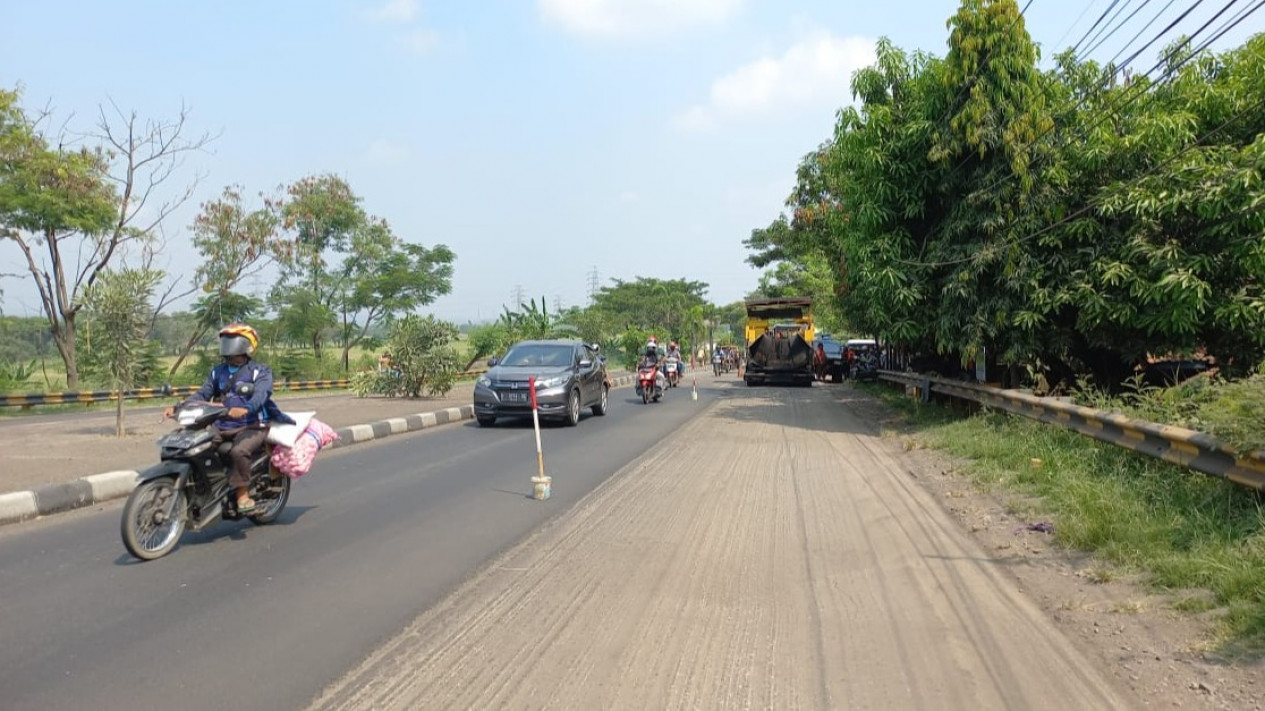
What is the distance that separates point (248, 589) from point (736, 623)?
10.1ft

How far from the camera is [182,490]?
6148 millimetres

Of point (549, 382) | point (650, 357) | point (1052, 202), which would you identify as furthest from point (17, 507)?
point (650, 357)

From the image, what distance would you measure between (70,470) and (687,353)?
5984 cm

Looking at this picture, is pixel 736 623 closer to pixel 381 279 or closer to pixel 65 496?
pixel 65 496

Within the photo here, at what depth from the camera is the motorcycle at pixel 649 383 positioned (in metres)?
21.4

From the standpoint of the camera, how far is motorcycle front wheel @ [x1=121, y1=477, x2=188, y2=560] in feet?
19.0

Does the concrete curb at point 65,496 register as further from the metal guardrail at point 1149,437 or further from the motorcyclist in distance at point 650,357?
the motorcyclist in distance at point 650,357

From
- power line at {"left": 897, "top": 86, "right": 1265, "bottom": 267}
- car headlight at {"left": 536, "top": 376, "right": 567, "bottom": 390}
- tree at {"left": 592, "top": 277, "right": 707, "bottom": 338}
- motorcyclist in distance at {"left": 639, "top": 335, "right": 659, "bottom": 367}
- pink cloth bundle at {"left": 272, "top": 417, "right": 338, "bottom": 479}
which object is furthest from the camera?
tree at {"left": 592, "top": 277, "right": 707, "bottom": 338}

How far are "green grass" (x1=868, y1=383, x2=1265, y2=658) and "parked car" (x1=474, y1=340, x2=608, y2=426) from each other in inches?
297

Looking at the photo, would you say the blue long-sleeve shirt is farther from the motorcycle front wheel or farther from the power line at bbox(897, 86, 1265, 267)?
the power line at bbox(897, 86, 1265, 267)

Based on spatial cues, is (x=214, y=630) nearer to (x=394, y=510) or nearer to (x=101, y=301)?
(x=394, y=510)

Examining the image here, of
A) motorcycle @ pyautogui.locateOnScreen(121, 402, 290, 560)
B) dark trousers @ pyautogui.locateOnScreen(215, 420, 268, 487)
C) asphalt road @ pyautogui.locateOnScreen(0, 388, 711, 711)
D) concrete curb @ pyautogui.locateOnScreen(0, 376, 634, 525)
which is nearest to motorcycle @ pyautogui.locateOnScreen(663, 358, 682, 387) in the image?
asphalt road @ pyautogui.locateOnScreen(0, 388, 711, 711)

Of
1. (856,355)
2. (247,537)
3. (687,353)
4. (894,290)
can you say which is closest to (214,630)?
(247,537)

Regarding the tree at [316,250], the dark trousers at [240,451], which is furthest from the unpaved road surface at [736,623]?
the tree at [316,250]
